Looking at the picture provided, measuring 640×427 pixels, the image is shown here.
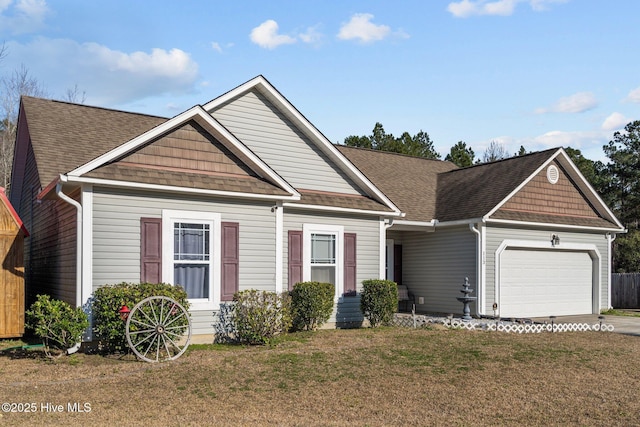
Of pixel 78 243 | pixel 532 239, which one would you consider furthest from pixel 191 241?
pixel 532 239

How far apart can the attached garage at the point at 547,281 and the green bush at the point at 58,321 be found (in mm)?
12718

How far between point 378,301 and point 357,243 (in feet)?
5.28

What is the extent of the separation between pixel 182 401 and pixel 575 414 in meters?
5.09

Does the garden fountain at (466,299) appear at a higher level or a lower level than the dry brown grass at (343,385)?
higher

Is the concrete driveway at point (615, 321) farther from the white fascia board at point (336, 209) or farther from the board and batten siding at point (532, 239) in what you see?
the white fascia board at point (336, 209)

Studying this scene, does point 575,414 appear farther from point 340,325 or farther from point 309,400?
point 340,325

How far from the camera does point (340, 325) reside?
15695mm

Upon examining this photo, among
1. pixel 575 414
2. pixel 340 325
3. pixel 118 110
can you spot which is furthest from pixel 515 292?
pixel 118 110

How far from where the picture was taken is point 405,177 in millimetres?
22547

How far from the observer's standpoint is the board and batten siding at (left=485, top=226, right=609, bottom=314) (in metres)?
18.8

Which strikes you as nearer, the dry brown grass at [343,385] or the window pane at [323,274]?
the dry brown grass at [343,385]

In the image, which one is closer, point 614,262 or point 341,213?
point 341,213

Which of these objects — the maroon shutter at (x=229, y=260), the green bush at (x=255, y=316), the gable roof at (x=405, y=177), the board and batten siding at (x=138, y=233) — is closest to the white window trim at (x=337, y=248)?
the board and batten siding at (x=138, y=233)

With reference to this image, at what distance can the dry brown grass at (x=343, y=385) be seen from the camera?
755 centimetres
